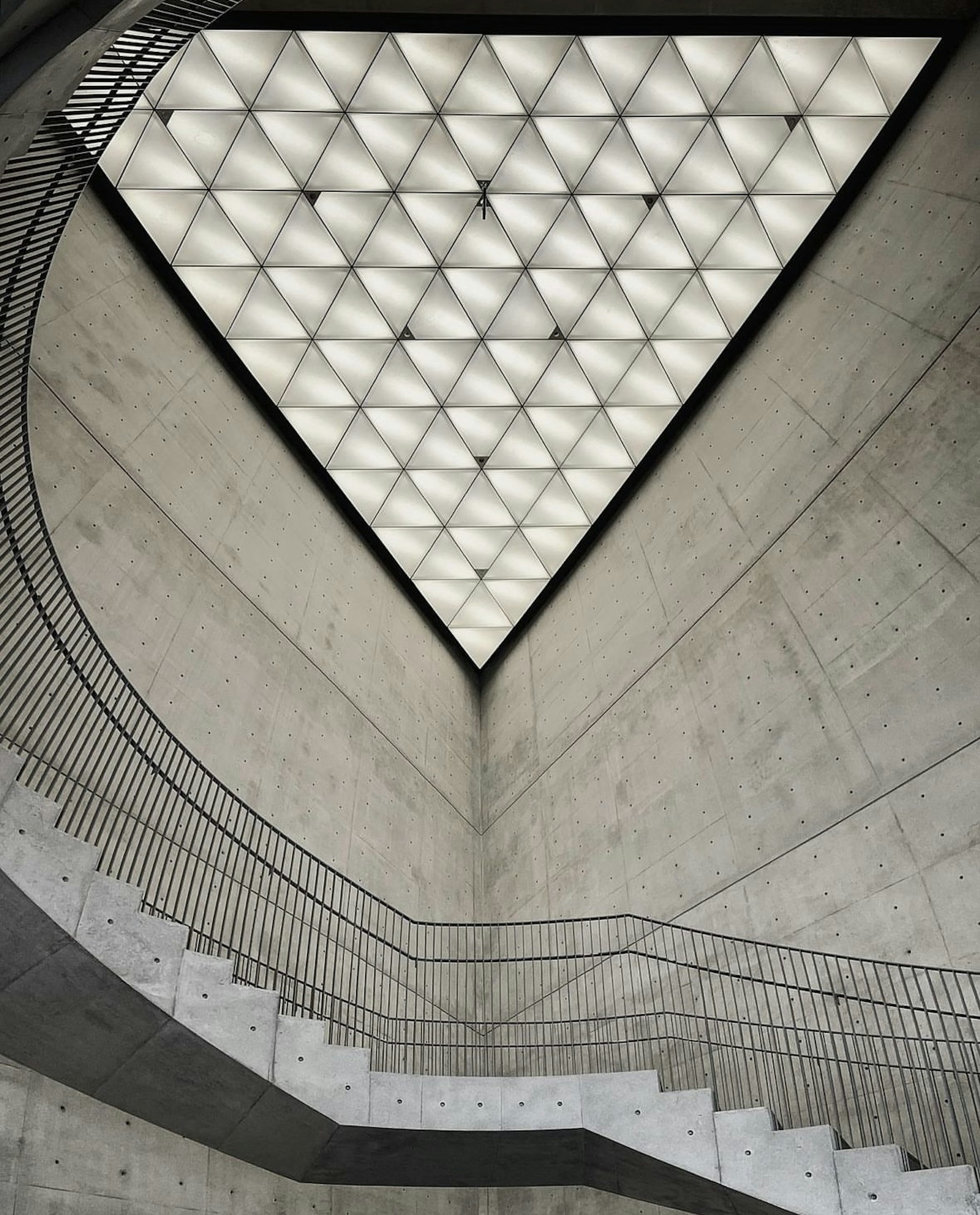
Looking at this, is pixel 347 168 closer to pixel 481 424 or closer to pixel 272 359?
pixel 272 359

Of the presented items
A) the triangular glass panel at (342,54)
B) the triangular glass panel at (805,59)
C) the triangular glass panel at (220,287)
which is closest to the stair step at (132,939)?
the triangular glass panel at (220,287)

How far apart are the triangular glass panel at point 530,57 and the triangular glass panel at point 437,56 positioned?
0.95 m

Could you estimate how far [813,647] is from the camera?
1048 inches

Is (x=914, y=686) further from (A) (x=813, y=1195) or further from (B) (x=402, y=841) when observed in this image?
(B) (x=402, y=841)

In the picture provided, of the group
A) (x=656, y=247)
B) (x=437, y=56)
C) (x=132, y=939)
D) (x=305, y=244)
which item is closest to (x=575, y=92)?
(x=437, y=56)

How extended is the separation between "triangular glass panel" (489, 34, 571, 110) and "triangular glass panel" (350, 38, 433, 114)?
9.27 ft

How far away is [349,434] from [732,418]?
1517cm

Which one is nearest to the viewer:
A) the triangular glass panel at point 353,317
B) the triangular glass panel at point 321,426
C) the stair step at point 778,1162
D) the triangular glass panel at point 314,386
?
the stair step at point 778,1162

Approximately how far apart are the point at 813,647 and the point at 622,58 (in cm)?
2020

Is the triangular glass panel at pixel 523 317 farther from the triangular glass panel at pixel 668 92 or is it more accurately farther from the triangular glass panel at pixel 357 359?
the triangular glass panel at pixel 668 92

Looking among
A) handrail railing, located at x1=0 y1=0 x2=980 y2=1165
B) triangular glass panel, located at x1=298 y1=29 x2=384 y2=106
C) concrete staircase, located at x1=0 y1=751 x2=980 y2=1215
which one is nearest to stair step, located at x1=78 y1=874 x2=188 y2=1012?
concrete staircase, located at x1=0 y1=751 x2=980 y2=1215

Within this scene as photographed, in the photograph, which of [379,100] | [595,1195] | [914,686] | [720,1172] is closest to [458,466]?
[379,100]

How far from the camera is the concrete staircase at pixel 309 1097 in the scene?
14.2 metres

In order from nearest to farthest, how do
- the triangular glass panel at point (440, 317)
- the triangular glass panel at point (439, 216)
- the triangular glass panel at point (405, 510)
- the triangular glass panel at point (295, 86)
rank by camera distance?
the triangular glass panel at point (295, 86) < the triangular glass panel at point (439, 216) < the triangular glass panel at point (440, 317) < the triangular glass panel at point (405, 510)
